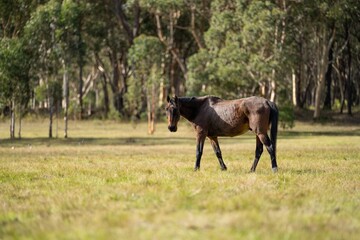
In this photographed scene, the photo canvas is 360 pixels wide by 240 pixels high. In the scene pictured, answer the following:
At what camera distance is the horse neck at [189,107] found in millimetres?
18547

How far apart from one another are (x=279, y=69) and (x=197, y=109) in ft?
117

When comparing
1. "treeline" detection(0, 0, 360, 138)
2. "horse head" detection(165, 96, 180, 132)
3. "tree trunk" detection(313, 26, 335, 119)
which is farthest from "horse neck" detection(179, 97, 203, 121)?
"tree trunk" detection(313, 26, 335, 119)

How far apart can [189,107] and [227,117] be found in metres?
1.23

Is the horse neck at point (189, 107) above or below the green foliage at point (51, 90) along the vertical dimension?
below

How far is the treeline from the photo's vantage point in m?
45.6

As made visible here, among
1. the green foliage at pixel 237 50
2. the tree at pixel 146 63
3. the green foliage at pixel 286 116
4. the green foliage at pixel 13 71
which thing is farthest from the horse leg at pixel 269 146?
the tree at pixel 146 63

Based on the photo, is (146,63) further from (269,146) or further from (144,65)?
(269,146)

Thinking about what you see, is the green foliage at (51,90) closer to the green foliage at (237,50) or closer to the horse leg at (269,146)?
the green foliage at (237,50)

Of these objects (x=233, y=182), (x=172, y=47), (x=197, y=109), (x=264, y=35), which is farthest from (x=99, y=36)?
(x=233, y=182)

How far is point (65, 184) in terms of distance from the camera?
14.4 m

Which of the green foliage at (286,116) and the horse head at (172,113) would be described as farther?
the green foliage at (286,116)

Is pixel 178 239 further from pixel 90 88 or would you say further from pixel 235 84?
pixel 90 88

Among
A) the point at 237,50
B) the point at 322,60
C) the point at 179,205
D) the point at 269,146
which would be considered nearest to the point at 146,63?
the point at 237,50

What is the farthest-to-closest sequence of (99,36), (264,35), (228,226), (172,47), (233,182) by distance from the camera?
(99,36), (172,47), (264,35), (233,182), (228,226)
